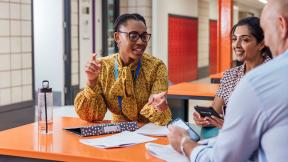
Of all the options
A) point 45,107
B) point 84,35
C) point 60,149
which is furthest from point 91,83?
point 84,35

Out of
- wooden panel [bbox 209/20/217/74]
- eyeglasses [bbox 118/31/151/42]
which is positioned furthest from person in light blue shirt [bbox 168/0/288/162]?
wooden panel [bbox 209/20/217/74]

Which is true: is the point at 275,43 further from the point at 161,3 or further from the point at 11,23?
the point at 161,3

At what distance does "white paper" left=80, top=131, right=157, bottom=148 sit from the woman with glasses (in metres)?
0.35

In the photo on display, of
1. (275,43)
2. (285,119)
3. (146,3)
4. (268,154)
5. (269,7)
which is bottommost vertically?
(268,154)

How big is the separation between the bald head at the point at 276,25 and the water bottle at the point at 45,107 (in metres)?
1.24

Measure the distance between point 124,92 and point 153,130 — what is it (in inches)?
14.8

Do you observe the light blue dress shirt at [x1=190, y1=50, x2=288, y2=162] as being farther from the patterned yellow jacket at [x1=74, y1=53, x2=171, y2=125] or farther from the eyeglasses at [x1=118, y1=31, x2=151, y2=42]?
the eyeglasses at [x1=118, y1=31, x2=151, y2=42]

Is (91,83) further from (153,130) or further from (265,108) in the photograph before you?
(265,108)

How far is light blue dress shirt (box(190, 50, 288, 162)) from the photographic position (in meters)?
1.15

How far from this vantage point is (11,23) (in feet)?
16.9

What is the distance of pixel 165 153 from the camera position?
1.69 metres

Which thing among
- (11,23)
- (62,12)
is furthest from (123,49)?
(62,12)

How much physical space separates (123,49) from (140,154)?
0.91 m

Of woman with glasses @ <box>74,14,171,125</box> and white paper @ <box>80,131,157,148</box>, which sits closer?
white paper @ <box>80,131,157,148</box>
